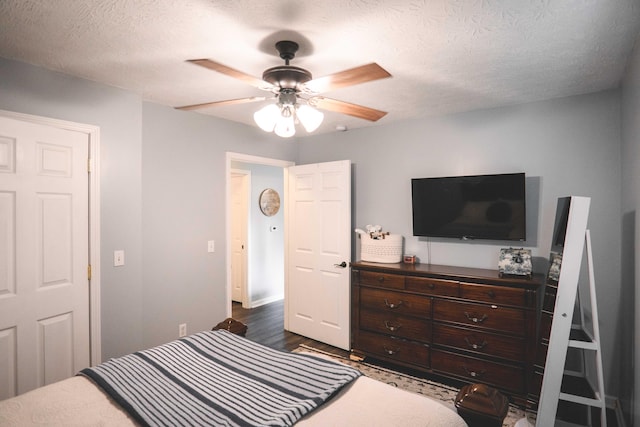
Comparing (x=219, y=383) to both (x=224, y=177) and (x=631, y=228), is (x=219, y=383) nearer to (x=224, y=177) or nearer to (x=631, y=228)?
(x=224, y=177)

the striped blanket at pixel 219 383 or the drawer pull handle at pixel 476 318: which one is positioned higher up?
the striped blanket at pixel 219 383

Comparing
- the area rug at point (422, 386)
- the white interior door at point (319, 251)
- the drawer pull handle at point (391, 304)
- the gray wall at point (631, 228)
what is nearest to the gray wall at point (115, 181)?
the white interior door at point (319, 251)

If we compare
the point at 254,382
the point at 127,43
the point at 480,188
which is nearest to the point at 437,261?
the point at 480,188

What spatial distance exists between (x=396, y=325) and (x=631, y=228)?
1.85 metres

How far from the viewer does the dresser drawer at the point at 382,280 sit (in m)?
3.21

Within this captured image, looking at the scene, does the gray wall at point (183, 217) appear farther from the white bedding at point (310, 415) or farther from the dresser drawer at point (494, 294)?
the dresser drawer at point (494, 294)

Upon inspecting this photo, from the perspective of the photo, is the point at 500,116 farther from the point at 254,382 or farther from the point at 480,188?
the point at 254,382

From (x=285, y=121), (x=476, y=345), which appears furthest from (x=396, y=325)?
(x=285, y=121)

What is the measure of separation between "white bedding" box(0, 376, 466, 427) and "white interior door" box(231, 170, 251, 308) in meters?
3.74

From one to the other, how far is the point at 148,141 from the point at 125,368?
6.31 ft

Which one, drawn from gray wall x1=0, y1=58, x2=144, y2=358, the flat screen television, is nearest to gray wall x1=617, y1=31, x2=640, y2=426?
the flat screen television

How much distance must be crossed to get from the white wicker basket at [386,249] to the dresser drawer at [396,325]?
20.5 inches

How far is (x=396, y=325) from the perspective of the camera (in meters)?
3.23

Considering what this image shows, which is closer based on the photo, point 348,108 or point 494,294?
point 348,108
